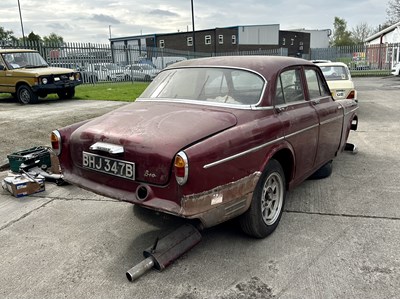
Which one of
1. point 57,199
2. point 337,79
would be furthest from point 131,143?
point 337,79

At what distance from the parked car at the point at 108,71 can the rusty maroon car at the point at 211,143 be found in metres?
16.1

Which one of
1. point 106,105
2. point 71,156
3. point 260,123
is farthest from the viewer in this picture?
point 106,105

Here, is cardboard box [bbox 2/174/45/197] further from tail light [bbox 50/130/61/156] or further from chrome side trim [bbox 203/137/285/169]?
chrome side trim [bbox 203/137/285/169]

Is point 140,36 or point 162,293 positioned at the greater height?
point 140,36

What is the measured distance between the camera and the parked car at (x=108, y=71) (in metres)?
19.3

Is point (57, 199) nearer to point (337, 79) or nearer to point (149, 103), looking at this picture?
point (149, 103)

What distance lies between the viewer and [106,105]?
11.6m

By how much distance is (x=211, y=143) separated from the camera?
9.41ft

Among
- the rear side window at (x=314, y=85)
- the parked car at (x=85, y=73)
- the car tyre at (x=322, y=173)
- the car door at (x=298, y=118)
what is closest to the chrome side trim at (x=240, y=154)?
the car door at (x=298, y=118)

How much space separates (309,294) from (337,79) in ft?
28.1

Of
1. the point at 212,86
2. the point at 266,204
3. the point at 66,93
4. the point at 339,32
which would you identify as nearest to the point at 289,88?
the point at 212,86

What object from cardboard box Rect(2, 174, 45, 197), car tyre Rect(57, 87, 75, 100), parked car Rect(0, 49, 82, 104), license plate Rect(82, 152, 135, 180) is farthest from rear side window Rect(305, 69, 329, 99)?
car tyre Rect(57, 87, 75, 100)

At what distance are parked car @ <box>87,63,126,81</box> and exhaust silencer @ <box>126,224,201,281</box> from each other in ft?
57.0

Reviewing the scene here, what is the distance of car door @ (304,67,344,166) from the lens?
14.7ft
